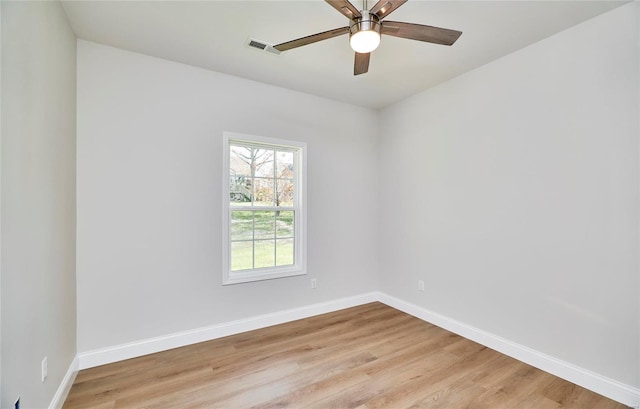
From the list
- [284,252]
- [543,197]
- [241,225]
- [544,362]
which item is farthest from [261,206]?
[544,362]

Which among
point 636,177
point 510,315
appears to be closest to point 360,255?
point 510,315

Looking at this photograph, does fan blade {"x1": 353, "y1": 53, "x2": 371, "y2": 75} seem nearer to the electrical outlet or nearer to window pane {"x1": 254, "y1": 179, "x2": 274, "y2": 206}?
window pane {"x1": 254, "y1": 179, "x2": 274, "y2": 206}

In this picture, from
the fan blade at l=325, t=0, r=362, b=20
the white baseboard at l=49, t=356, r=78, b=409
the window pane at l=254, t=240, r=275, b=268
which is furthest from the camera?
the window pane at l=254, t=240, r=275, b=268

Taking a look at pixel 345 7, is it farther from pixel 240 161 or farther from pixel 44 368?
pixel 44 368

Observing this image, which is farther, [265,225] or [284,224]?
[284,224]

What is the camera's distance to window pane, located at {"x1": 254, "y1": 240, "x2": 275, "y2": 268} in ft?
10.6

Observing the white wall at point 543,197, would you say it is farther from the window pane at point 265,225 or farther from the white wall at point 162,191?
the window pane at point 265,225

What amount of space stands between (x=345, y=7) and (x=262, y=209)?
2194 millimetres

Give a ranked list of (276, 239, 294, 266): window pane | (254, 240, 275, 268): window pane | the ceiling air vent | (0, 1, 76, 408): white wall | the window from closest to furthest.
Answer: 1. (0, 1, 76, 408): white wall
2. the ceiling air vent
3. the window
4. (254, 240, 275, 268): window pane
5. (276, 239, 294, 266): window pane

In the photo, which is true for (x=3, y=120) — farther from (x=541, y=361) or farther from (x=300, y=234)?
(x=541, y=361)

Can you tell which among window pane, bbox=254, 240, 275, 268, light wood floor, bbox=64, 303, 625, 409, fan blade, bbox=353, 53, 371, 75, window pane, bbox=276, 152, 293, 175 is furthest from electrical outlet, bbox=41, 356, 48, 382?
fan blade, bbox=353, 53, 371, 75

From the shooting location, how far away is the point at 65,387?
6.63 feet

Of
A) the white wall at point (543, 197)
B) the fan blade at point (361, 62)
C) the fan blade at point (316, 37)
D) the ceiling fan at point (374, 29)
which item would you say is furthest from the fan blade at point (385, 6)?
the white wall at point (543, 197)

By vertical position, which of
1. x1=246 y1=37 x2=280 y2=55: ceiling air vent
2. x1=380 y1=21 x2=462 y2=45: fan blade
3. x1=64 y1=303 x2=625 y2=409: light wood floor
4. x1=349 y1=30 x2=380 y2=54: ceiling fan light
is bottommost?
x1=64 y1=303 x2=625 y2=409: light wood floor
